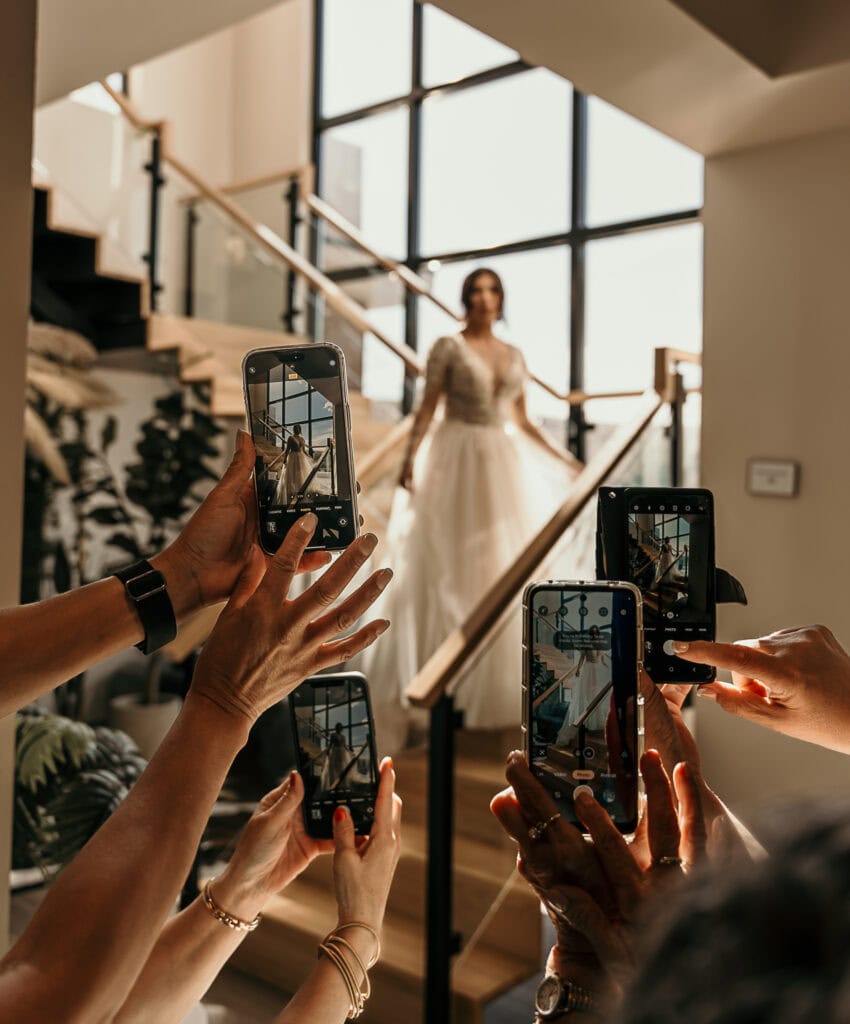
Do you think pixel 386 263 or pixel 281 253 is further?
pixel 386 263

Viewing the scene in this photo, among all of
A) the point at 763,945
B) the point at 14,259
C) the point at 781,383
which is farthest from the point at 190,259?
the point at 763,945

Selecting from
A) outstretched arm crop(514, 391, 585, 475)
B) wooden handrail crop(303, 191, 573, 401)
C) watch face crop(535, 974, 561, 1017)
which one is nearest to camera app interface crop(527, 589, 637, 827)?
watch face crop(535, 974, 561, 1017)

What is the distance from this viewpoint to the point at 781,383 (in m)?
2.79

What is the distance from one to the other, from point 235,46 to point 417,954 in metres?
7.56

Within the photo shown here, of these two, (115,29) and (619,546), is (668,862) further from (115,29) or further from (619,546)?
(115,29)

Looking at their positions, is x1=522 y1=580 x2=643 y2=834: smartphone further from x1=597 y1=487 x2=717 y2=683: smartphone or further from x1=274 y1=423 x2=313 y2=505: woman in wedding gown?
x1=274 y1=423 x2=313 y2=505: woman in wedding gown

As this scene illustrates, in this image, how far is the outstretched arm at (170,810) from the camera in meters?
0.58

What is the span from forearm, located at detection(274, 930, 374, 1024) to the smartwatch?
0.66 feet

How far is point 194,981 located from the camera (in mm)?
797

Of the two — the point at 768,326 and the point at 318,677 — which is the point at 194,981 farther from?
the point at 768,326

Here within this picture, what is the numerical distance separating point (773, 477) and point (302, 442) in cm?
229

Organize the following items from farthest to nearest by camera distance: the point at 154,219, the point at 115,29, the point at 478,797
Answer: the point at 154,219
the point at 478,797
the point at 115,29

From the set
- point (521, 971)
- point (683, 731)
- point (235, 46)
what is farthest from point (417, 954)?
point (235, 46)

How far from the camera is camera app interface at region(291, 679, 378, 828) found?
2.61 feet
